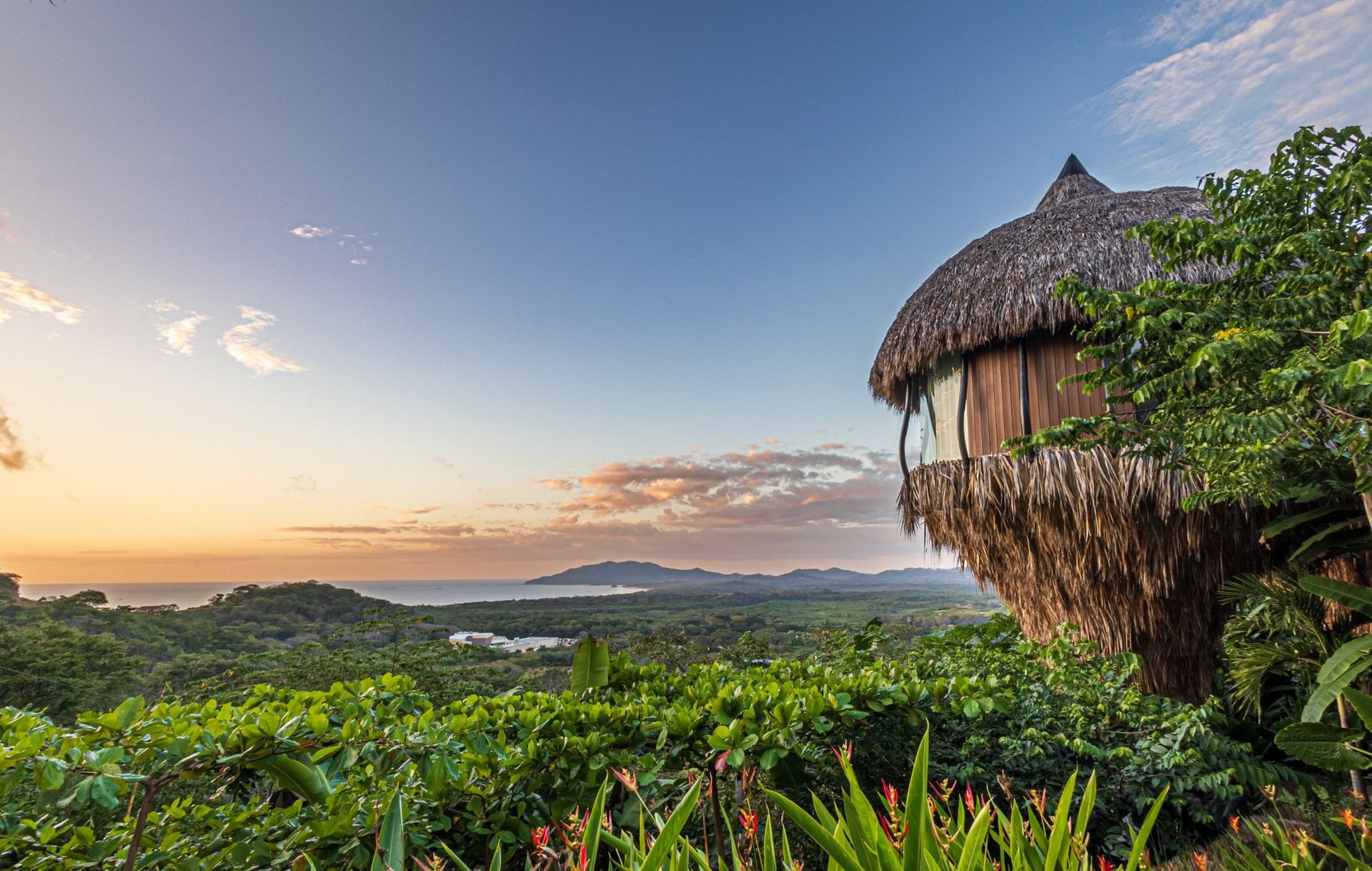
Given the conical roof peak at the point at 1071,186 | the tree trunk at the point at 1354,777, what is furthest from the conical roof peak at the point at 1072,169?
the tree trunk at the point at 1354,777

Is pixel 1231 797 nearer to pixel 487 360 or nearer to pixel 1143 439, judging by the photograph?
pixel 1143 439

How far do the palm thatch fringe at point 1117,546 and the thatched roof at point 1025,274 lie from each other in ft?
4.24

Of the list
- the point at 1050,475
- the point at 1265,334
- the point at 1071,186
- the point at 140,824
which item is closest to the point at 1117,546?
the point at 1050,475

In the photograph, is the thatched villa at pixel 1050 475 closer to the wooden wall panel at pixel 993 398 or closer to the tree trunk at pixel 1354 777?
the wooden wall panel at pixel 993 398

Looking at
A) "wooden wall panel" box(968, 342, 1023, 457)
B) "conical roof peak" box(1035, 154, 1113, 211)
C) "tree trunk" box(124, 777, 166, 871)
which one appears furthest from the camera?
"conical roof peak" box(1035, 154, 1113, 211)

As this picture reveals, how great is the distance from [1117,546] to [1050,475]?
0.83 m

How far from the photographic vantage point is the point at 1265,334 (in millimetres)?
2881

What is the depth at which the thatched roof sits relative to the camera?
5.38 metres

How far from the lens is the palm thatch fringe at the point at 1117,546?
190 inches

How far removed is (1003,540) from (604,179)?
7.80 m

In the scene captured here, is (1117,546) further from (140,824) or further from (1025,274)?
(140,824)

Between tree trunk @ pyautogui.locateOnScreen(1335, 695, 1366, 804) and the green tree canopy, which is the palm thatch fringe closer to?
the green tree canopy

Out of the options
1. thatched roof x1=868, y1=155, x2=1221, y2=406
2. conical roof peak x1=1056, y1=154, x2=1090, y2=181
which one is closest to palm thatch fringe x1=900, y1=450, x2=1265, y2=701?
thatched roof x1=868, y1=155, x2=1221, y2=406

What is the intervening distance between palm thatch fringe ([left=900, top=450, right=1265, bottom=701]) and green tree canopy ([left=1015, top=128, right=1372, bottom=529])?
739 mm
